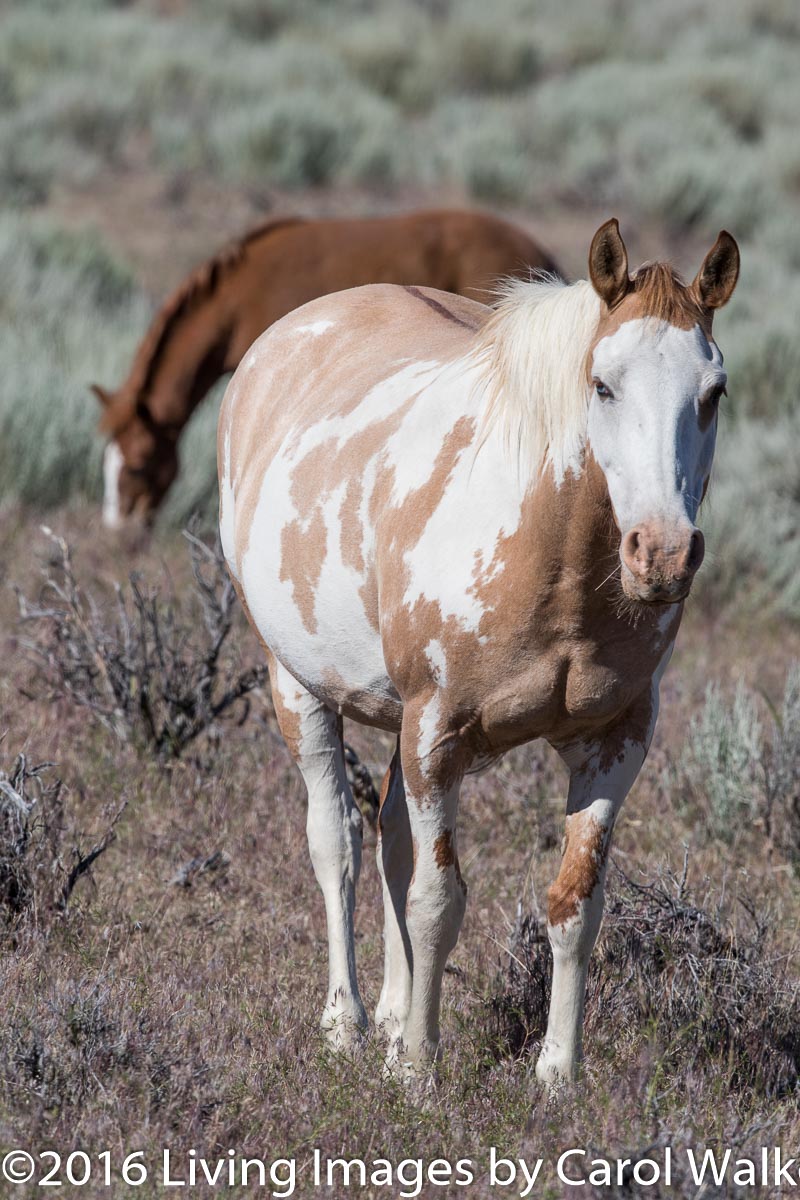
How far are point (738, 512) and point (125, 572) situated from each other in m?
3.20

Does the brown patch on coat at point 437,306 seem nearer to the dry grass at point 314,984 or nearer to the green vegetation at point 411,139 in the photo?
the dry grass at point 314,984

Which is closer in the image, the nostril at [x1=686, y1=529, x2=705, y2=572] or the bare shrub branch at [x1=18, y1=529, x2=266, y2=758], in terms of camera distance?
the nostril at [x1=686, y1=529, x2=705, y2=572]

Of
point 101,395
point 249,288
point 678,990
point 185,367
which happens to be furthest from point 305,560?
point 249,288

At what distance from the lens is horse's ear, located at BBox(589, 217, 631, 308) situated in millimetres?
2609

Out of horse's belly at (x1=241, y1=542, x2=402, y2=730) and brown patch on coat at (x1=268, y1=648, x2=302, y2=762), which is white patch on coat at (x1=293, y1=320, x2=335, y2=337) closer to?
horse's belly at (x1=241, y1=542, x2=402, y2=730)

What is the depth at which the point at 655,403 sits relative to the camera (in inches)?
99.3

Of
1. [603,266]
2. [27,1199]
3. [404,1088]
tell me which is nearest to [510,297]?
[603,266]

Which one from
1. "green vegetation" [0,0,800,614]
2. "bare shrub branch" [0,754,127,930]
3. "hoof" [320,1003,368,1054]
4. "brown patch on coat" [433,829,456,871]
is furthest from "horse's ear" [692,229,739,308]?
"green vegetation" [0,0,800,614]

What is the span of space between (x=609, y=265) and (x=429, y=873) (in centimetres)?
135

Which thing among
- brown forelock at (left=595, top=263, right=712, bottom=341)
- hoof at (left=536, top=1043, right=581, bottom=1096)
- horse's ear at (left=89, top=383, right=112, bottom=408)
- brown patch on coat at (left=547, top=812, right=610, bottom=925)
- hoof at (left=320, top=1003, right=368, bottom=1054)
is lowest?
hoof at (left=320, top=1003, right=368, bottom=1054)

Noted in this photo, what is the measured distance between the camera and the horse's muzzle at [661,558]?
243 cm

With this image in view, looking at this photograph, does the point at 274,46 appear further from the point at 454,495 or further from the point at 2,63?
the point at 454,495

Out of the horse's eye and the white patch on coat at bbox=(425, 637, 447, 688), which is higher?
the horse's eye

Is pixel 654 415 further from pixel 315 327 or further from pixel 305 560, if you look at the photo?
pixel 315 327
